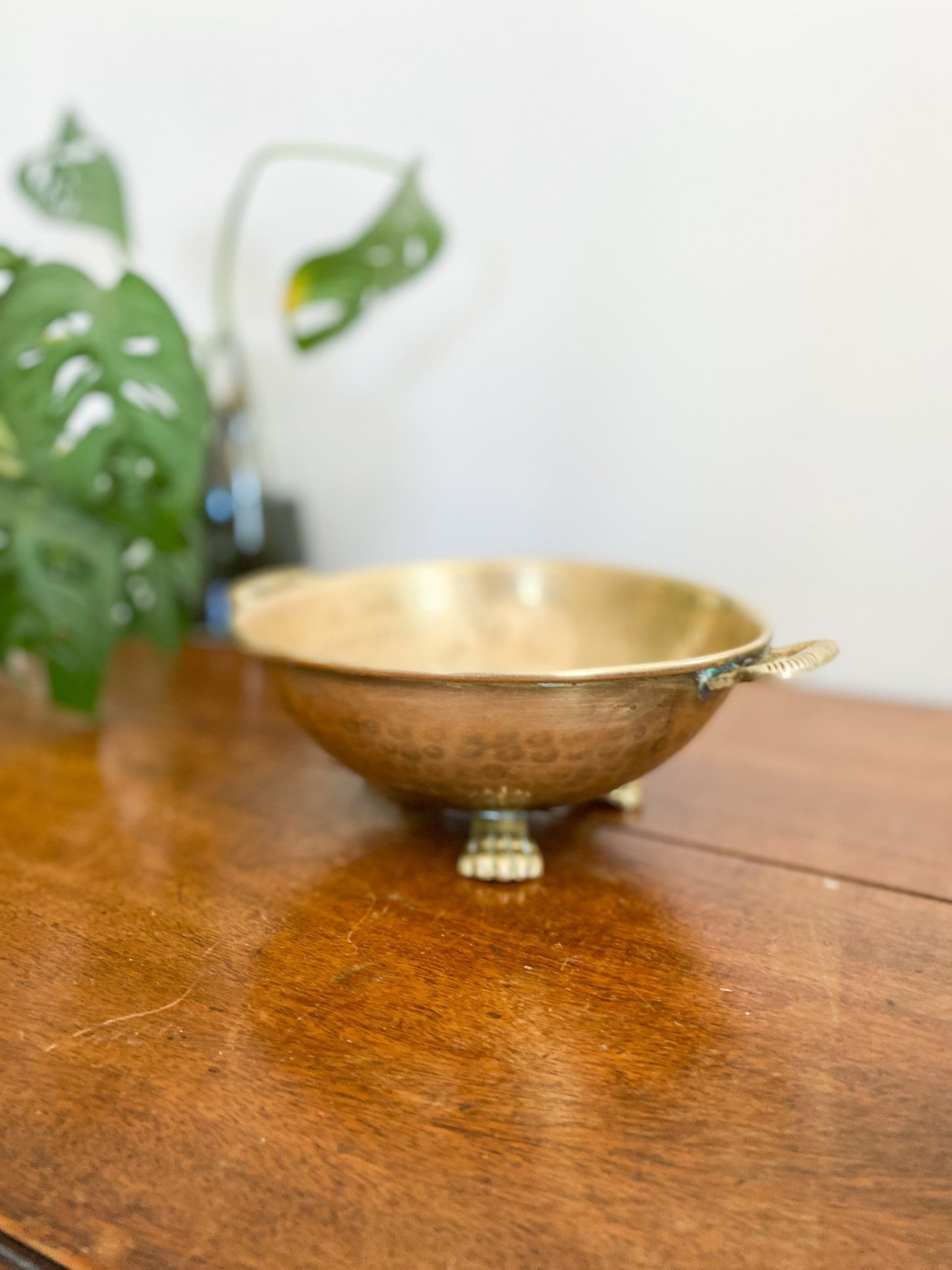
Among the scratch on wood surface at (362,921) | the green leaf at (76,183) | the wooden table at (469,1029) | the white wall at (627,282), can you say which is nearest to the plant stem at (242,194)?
the white wall at (627,282)

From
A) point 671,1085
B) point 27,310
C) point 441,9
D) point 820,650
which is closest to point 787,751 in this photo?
point 820,650

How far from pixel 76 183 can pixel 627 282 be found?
495 millimetres

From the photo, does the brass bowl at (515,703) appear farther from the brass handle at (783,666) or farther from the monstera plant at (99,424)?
the monstera plant at (99,424)

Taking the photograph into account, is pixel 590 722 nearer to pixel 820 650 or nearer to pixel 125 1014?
pixel 820 650

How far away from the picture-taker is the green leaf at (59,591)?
30.4 inches

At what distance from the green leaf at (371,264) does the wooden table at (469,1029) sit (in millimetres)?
484

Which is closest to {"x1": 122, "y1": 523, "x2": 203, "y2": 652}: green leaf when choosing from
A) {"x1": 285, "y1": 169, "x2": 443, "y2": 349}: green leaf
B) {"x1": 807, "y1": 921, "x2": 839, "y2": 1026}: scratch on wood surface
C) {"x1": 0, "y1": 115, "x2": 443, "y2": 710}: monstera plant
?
{"x1": 0, "y1": 115, "x2": 443, "y2": 710}: monstera plant

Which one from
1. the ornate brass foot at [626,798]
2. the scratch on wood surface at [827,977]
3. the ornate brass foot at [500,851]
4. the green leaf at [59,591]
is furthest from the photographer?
the green leaf at [59,591]

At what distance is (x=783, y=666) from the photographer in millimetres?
497

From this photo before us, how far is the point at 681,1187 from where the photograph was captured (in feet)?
1.13

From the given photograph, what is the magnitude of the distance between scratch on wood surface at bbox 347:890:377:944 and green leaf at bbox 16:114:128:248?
57 cm

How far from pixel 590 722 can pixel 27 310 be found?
0.50 metres

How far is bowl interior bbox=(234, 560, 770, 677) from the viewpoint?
71cm

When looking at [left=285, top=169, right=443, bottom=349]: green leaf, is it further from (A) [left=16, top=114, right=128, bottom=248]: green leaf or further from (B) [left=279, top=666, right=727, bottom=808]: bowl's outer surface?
(B) [left=279, top=666, right=727, bottom=808]: bowl's outer surface
